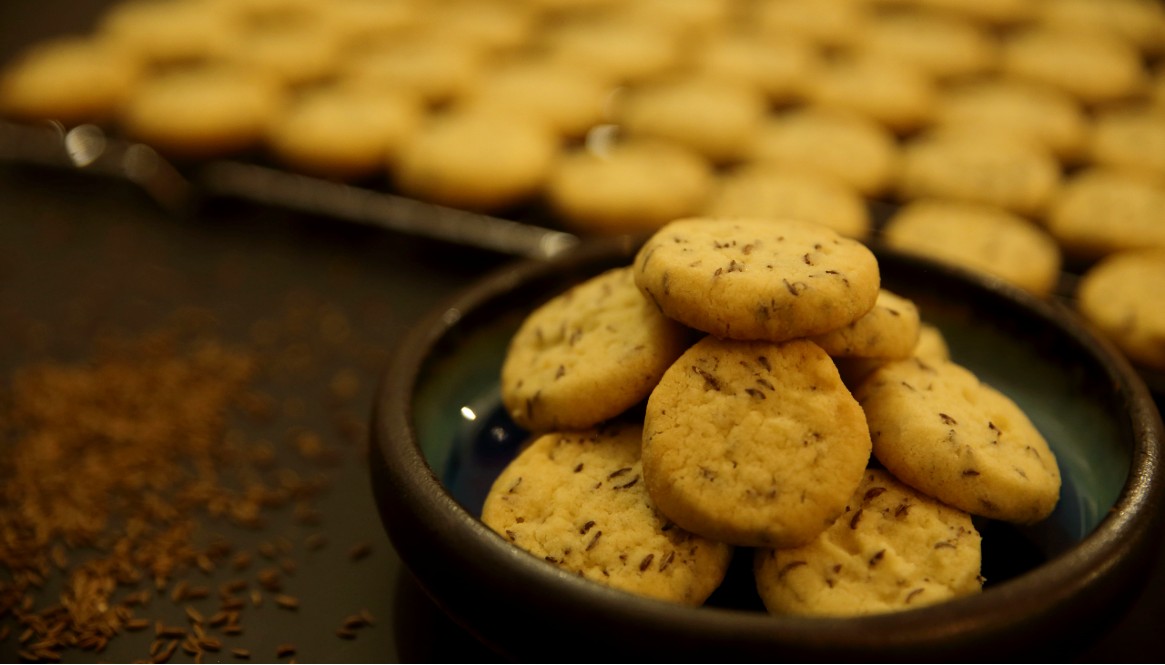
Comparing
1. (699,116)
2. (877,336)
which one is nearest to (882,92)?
(699,116)

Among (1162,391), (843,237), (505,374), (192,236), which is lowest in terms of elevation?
(192,236)

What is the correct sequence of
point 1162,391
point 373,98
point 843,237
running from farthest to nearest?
1. point 373,98
2. point 1162,391
3. point 843,237

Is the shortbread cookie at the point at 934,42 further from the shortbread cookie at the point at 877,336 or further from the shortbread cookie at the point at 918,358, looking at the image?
the shortbread cookie at the point at 877,336

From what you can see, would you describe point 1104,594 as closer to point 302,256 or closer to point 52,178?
point 302,256

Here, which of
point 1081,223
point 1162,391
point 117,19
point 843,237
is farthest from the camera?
point 117,19

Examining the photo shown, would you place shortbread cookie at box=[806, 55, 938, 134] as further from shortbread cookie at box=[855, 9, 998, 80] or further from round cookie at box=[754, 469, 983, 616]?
round cookie at box=[754, 469, 983, 616]

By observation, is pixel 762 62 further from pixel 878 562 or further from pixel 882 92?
pixel 878 562

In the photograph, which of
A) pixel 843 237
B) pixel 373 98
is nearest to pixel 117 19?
pixel 373 98

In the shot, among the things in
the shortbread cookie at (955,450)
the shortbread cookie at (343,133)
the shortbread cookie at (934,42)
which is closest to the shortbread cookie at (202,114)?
the shortbread cookie at (343,133)
